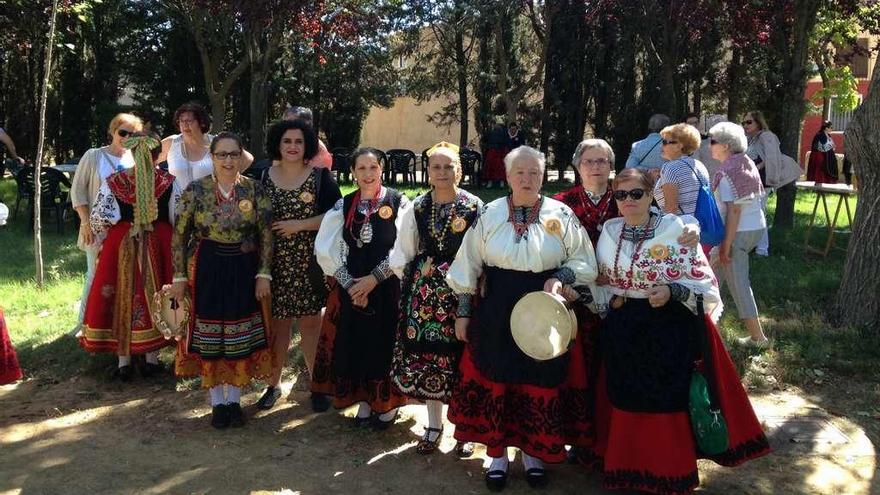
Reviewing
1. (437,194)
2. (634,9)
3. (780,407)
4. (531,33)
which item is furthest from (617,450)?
(531,33)

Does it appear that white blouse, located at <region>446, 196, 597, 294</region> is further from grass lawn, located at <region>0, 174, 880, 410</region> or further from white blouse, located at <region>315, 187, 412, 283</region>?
grass lawn, located at <region>0, 174, 880, 410</region>

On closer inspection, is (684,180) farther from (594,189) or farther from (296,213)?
(296,213)

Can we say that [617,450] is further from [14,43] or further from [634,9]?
[14,43]

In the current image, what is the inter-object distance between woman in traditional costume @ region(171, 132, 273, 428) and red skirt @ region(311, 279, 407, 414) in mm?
381

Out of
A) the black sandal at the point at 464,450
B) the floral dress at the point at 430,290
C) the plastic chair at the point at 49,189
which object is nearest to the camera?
the floral dress at the point at 430,290

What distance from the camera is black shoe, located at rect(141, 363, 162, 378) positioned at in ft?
19.0

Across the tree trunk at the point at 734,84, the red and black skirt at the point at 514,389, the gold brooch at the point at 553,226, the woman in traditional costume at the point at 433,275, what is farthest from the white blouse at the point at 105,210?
the tree trunk at the point at 734,84

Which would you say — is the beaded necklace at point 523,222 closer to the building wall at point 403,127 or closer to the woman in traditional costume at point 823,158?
the woman in traditional costume at point 823,158

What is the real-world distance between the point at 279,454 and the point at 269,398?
80cm

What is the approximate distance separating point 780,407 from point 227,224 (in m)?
3.60

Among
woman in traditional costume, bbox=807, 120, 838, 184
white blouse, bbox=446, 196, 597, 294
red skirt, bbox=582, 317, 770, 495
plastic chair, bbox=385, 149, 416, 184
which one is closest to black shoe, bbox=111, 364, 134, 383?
white blouse, bbox=446, 196, 597, 294

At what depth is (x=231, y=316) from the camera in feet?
15.5

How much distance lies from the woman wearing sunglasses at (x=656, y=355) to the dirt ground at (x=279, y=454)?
1.29 ft

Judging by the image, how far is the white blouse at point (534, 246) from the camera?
3846 millimetres
